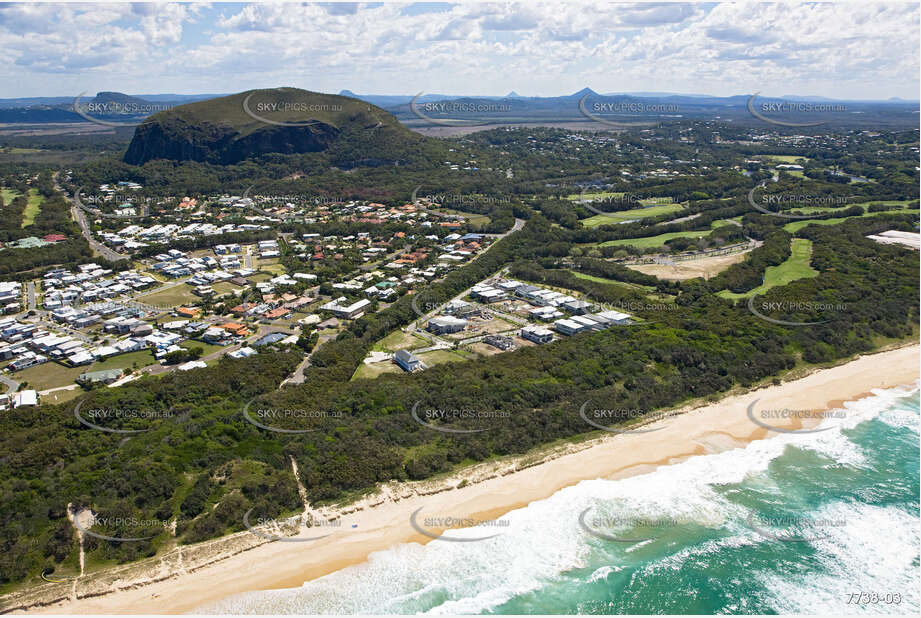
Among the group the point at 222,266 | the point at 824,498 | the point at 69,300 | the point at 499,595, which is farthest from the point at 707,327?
the point at 69,300

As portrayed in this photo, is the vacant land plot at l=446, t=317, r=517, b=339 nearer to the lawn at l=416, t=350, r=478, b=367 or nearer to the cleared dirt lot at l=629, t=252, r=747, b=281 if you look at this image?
the lawn at l=416, t=350, r=478, b=367

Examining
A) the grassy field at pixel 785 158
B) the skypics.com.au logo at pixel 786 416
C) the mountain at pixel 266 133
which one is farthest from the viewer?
the grassy field at pixel 785 158

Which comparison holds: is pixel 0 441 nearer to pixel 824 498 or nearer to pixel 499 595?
pixel 499 595

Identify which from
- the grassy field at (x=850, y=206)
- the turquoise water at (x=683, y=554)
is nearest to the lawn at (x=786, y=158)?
the grassy field at (x=850, y=206)

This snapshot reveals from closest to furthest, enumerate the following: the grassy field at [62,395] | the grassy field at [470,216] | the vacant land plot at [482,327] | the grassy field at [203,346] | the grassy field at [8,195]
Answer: the grassy field at [62,395] → the grassy field at [203,346] → the vacant land plot at [482,327] → the grassy field at [470,216] → the grassy field at [8,195]

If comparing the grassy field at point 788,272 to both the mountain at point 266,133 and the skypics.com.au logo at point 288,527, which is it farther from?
the mountain at point 266,133

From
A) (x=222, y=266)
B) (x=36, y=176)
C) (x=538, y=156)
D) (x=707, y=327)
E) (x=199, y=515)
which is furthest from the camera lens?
(x=538, y=156)

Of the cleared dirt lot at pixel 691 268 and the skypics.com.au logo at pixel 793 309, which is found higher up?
the cleared dirt lot at pixel 691 268
